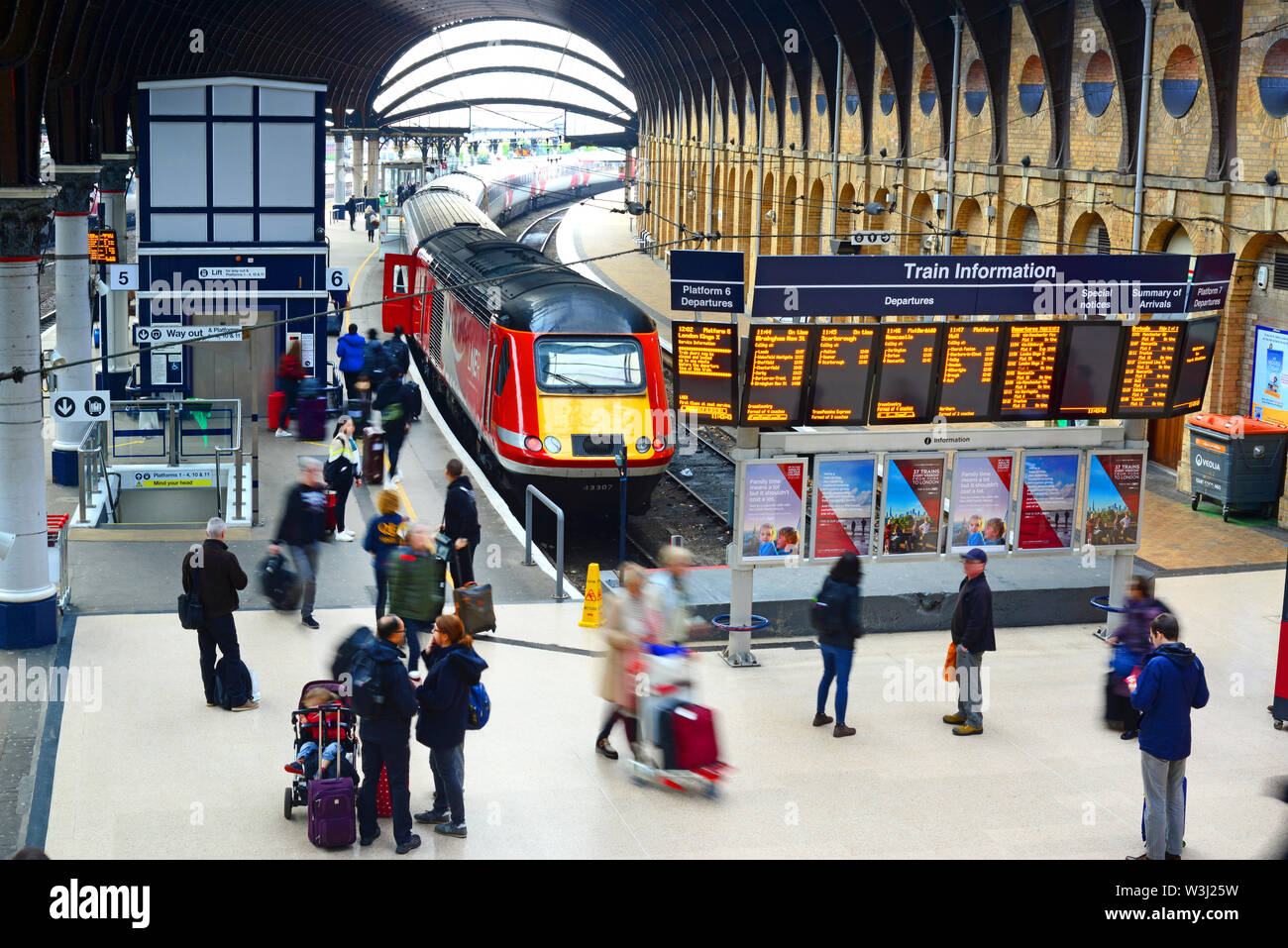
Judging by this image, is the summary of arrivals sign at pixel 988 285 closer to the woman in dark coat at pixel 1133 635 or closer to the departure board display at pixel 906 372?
the departure board display at pixel 906 372

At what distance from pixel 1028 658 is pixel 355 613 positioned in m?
6.46

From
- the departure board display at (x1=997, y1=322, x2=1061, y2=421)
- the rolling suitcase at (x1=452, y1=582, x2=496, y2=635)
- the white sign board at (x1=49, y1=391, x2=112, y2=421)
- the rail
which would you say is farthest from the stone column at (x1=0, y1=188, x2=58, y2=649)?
the departure board display at (x1=997, y1=322, x2=1061, y2=421)

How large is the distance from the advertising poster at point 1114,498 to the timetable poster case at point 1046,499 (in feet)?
0.52

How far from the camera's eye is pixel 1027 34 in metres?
28.8

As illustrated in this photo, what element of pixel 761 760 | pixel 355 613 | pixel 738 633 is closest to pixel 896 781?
pixel 761 760

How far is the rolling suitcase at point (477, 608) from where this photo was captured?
44.3ft

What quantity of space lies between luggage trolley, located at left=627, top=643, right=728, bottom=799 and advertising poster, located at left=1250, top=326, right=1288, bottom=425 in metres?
14.1

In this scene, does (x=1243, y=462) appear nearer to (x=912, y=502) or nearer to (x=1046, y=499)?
(x=1046, y=499)

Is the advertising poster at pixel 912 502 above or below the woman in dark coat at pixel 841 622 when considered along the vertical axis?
above

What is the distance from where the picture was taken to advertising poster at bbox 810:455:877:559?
13.7 metres

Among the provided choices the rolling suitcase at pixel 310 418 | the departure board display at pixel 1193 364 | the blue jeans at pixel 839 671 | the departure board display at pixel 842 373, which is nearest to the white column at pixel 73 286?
the rolling suitcase at pixel 310 418

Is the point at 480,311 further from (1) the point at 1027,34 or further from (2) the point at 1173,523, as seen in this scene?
(1) the point at 1027,34

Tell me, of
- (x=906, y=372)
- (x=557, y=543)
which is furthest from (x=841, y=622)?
(x=557, y=543)

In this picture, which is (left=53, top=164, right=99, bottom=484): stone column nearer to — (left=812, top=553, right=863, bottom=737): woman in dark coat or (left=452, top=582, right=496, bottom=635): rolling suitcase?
(left=452, top=582, right=496, bottom=635): rolling suitcase
